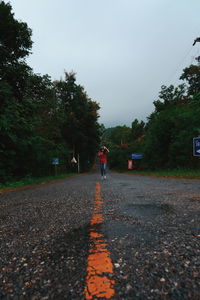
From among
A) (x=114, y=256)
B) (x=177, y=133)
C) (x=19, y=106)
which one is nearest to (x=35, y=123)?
(x=19, y=106)

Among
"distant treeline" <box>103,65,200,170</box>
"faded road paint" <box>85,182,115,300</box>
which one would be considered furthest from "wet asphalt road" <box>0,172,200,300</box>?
"distant treeline" <box>103,65,200,170</box>

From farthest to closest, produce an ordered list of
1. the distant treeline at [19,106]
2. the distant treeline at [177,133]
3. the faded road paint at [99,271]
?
the distant treeline at [177,133] → the distant treeline at [19,106] → the faded road paint at [99,271]

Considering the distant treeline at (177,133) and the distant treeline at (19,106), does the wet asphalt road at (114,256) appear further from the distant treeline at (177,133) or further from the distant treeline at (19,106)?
the distant treeline at (177,133)

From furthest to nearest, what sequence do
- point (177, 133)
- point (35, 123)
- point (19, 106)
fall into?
point (177, 133), point (35, 123), point (19, 106)

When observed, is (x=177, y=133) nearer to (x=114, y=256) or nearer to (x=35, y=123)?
(x=35, y=123)

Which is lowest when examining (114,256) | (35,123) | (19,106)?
(114,256)

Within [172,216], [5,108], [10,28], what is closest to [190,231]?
[172,216]

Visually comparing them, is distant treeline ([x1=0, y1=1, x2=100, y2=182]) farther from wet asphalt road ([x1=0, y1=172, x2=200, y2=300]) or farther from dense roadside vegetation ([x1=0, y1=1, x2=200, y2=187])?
wet asphalt road ([x1=0, y1=172, x2=200, y2=300])

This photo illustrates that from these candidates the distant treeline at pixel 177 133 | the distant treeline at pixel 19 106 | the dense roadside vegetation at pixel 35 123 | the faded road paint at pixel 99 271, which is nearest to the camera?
the faded road paint at pixel 99 271

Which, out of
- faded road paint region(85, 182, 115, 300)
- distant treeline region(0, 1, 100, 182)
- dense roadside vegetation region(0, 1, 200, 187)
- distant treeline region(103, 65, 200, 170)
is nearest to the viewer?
faded road paint region(85, 182, 115, 300)

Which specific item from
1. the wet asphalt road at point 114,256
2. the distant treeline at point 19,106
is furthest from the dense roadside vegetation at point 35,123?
the wet asphalt road at point 114,256

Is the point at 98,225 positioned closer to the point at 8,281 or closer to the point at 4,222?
the point at 8,281

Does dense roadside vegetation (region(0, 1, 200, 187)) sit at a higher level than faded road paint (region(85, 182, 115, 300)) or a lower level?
higher

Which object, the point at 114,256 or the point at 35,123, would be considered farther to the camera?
the point at 35,123
